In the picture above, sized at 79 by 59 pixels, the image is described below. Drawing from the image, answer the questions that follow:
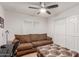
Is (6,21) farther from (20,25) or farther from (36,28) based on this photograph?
(36,28)

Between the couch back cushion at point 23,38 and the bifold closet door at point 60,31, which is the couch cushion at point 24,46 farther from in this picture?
the bifold closet door at point 60,31

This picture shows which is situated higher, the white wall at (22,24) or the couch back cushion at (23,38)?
the white wall at (22,24)

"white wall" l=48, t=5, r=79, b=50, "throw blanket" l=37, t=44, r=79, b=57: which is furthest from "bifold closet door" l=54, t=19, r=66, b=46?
"throw blanket" l=37, t=44, r=79, b=57

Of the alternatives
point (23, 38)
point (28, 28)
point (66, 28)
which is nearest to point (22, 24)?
point (28, 28)

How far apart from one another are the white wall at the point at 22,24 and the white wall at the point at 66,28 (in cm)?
21

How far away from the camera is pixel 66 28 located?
2.23 m

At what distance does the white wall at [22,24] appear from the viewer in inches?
65.0

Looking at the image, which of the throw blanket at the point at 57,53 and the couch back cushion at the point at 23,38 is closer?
the throw blanket at the point at 57,53

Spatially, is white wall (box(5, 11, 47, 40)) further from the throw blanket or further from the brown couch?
the throw blanket

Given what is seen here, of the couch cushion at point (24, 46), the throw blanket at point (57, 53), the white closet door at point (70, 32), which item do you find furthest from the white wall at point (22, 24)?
the white closet door at point (70, 32)

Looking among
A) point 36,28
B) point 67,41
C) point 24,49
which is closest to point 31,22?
point 36,28

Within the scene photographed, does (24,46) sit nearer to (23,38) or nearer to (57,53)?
(23,38)

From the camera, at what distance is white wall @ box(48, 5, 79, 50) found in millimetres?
1986

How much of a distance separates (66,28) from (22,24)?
1.13 m
